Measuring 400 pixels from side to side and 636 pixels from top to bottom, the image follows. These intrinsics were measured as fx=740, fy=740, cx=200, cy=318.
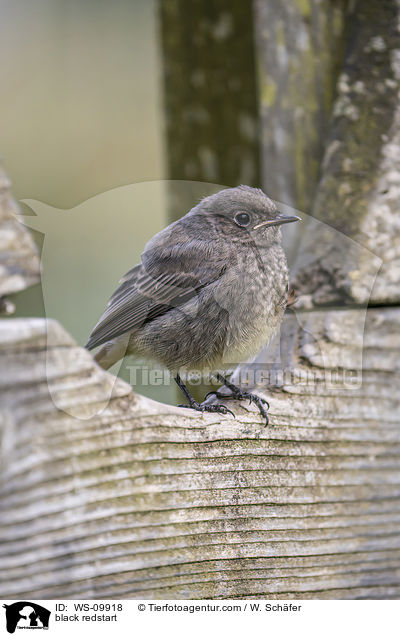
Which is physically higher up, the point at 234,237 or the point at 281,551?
the point at 234,237

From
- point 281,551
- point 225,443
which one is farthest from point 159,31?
point 281,551

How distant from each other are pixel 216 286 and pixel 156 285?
21 centimetres

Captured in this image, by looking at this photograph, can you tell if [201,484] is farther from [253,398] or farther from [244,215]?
[244,215]

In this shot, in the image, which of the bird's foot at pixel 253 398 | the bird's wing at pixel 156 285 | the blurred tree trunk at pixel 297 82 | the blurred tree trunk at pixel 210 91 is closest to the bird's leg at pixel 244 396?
the bird's foot at pixel 253 398

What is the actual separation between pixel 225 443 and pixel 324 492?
393 millimetres

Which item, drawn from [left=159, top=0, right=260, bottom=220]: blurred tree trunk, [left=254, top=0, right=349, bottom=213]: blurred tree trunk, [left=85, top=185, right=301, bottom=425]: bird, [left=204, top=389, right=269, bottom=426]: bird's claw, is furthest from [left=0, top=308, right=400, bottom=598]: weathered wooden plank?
[left=159, top=0, right=260, bottom=220]: blurred tree trunk

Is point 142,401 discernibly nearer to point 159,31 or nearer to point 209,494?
point 209,494

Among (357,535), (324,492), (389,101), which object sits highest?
(389,101)

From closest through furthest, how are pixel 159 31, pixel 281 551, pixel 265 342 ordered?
pixel 281 551
pixel 265 342
pixel 159 31

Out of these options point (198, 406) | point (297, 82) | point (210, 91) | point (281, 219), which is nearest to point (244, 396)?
point (198, 406)

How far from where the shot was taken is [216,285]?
2.34 m

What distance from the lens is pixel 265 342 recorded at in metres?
2.27

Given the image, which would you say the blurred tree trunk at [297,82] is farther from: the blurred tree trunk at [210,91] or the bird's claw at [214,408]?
the bird's claw at [214,408]
